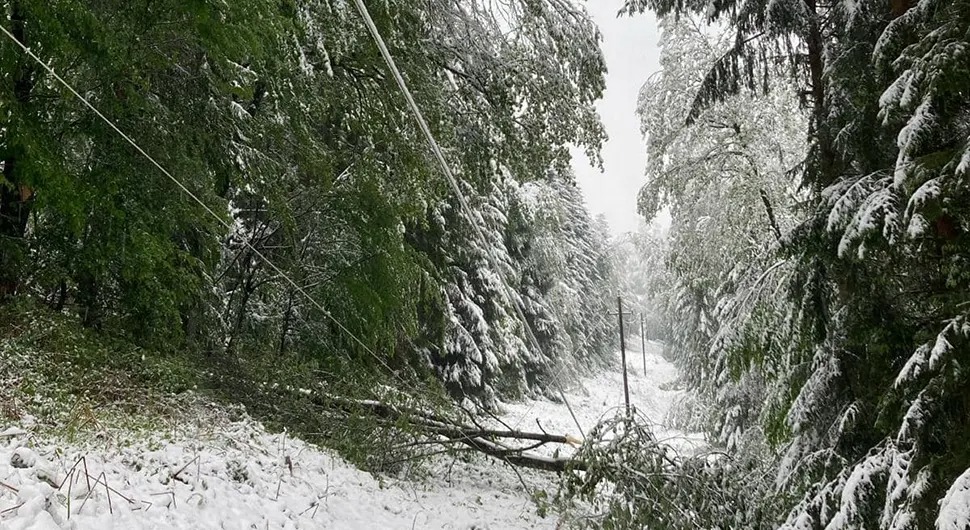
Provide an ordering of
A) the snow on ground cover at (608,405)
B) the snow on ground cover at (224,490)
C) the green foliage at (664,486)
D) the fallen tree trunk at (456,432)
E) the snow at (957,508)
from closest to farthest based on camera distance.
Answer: the snow at (957,508)
the snow on ground cover at (224,490)
the green foliage at (664,486)
the fallen tree trunk at (456,432)
the snow on ground cover at (608,405)

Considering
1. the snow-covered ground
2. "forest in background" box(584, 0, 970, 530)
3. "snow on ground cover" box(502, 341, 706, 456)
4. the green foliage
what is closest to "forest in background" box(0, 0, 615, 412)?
the snow-covered ground

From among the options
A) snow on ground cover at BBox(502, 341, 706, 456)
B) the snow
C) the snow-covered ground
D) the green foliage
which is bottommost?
snow on ground cover at BBox(502, 341, 706, 456)

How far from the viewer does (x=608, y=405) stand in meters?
22.3

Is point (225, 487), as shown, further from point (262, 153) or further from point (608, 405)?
point (608, 405)

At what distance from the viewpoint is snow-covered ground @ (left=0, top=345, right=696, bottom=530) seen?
3.50 meters

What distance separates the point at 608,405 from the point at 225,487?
19.1 metres

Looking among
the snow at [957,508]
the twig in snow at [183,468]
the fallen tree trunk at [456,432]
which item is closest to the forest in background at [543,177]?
the snow at [957,508]

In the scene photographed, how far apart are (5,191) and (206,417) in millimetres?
2536

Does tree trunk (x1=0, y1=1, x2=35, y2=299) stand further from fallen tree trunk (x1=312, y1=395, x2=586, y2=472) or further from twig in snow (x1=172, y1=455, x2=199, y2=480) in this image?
fallen tree trunk (x1=312, y1=395, x2=586, y2=472)

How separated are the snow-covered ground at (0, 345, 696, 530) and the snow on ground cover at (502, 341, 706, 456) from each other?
1.12 m

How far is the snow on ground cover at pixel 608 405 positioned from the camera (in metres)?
13.5

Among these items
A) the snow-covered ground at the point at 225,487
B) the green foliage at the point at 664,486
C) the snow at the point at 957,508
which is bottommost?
the snow-covered ground at the point at 225,487

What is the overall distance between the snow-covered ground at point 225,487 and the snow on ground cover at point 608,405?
1117 mm

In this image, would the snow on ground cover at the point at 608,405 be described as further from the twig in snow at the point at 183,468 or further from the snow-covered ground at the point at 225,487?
the twig in snow at the point at 183,468
